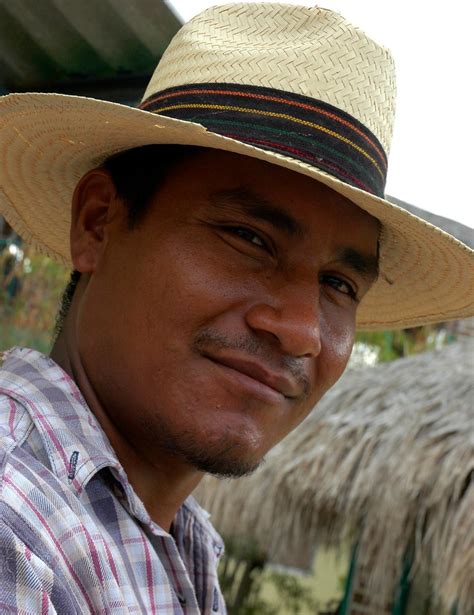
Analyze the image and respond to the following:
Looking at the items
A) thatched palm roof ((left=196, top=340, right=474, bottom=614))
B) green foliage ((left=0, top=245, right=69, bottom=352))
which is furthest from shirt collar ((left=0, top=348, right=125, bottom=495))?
thatched palm roof ((left=196, top=340, right=474, bottom=614))

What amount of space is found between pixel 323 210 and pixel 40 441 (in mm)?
699

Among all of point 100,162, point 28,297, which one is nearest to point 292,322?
point 100,162

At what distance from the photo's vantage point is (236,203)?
1712 mm

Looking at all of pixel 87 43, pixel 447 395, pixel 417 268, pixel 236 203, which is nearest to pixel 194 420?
pixel 236 203

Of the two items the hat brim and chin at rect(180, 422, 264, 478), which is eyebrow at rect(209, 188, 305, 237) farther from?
chin at rect(180, 422, 264, 478)

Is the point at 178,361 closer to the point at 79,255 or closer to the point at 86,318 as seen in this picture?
the point at 86,318

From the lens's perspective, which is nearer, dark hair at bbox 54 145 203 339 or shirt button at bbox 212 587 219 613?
dark hair at bbox 54 145 203 339

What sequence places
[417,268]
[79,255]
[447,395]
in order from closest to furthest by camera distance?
[79,255]
[417,268]
[447,395]

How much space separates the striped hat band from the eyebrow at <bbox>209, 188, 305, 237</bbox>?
107 mm

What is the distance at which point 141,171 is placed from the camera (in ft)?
5.99

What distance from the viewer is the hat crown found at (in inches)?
68.1

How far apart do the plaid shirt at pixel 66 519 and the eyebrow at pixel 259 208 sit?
45cm

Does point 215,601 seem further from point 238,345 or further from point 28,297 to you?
point 28,297

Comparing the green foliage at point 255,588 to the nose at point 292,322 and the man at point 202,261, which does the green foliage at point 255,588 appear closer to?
the man at point 202,261
